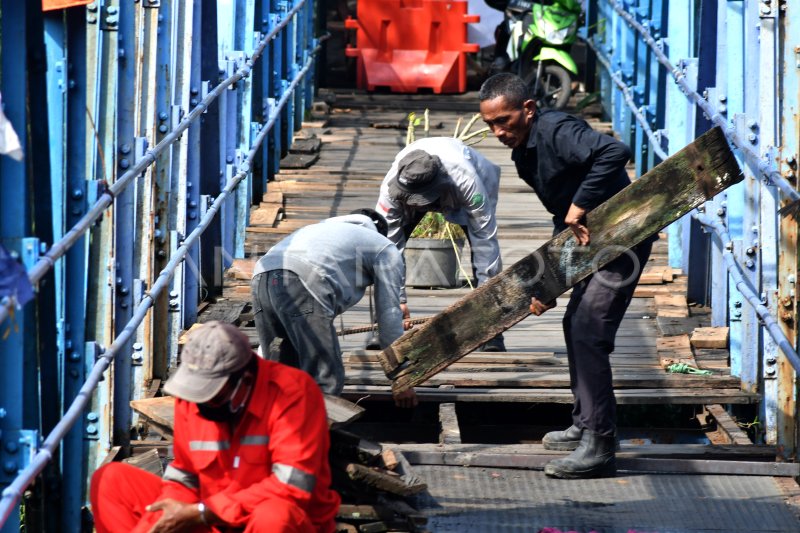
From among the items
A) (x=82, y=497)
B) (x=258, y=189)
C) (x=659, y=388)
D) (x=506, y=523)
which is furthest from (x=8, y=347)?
(x=258, y=189)

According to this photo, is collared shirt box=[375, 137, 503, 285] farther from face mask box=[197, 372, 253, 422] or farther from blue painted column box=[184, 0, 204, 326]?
face mask box=[197, 372, 253, 422]

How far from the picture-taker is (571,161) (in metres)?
5.79

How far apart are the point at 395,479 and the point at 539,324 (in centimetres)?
388

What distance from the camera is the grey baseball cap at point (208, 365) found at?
4.42 meters

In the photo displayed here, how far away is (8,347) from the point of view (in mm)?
4875

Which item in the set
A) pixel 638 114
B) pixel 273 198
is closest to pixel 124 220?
pixel 273 198

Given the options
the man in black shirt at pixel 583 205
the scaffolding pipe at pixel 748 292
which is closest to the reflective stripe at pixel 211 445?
the man in black shirt at pixel 583 205

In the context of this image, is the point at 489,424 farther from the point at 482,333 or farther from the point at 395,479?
the point at 395,479

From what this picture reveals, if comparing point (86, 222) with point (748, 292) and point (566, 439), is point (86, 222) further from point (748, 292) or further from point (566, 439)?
point (748, 292)

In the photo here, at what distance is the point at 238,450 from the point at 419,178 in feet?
10.6

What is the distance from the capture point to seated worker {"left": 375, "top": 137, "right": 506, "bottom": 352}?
769cm

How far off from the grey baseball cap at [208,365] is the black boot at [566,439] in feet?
7.12

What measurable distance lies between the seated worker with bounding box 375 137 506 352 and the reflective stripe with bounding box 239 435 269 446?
3.23 meters

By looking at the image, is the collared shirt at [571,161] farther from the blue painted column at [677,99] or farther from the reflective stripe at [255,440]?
the blue painted column at [677,99]
